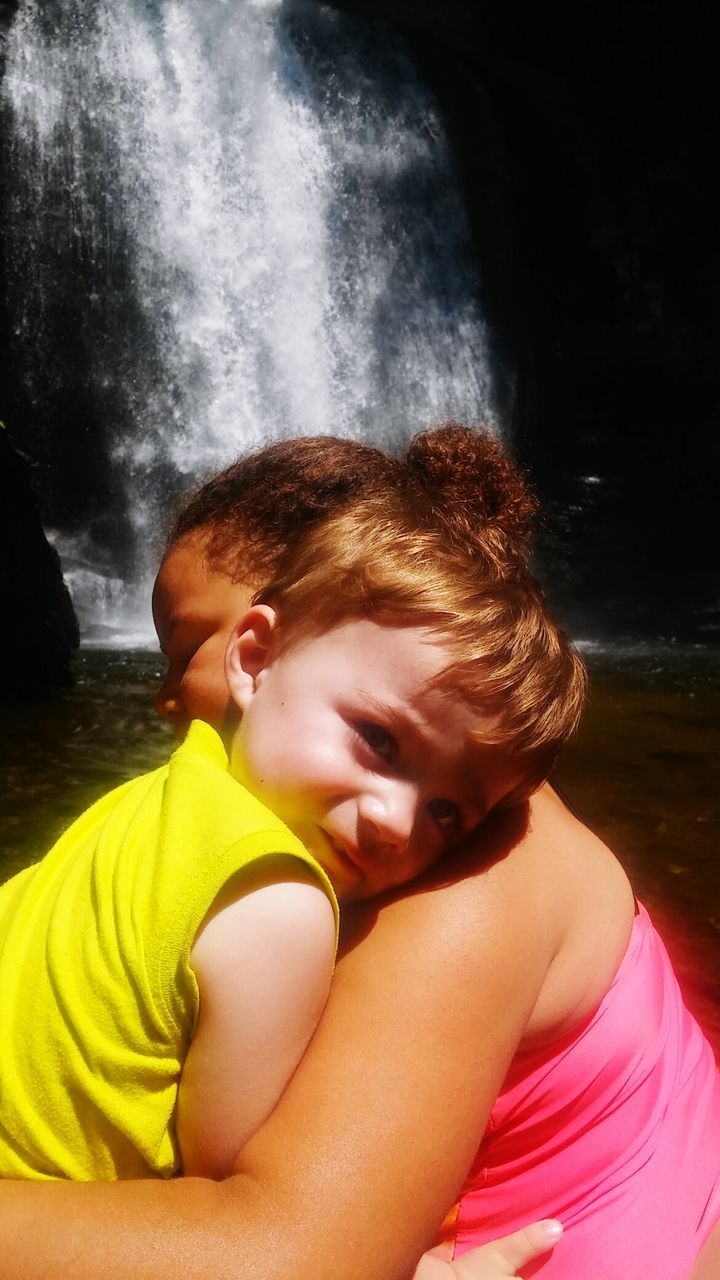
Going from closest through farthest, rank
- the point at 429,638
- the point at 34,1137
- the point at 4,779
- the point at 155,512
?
the point at 34,1137 → the point at 429,638 → the point at 4,779 → the point at 155,512

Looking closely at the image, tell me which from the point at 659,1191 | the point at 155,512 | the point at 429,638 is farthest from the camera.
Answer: the point at 155,512

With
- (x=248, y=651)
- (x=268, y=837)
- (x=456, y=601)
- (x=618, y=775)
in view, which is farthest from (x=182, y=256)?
(x=268, y=837)

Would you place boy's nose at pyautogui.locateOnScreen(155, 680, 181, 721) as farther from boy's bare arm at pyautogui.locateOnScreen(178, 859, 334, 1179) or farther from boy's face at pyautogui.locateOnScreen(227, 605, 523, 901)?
boy's bare arm at pyautogui.locateOnScreen(178, 859, 334, 1179)

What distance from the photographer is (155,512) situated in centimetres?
1425

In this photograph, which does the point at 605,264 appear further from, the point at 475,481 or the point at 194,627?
the point at 194,627

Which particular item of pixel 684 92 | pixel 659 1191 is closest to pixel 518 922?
pixel 659 1191

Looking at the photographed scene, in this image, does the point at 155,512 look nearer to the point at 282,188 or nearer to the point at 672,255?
the point at 282,188

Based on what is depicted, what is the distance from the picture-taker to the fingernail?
132 cm

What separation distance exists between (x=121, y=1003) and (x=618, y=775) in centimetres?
461

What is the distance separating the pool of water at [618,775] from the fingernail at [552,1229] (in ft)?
4.15

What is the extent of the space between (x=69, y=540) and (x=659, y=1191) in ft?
45.9

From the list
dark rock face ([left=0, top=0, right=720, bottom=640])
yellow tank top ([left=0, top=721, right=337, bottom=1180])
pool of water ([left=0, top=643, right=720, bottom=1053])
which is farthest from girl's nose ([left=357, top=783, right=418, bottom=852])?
dark rock face ([left=0, top=0, right=720, bottom=640])

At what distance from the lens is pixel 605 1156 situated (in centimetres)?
137

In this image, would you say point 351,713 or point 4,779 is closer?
point 351,713
